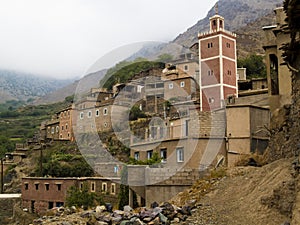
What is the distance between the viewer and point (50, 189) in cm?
3609

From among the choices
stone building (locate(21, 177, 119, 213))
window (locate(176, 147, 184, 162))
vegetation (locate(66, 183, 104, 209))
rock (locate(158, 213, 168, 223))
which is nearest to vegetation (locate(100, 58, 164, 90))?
stone building (locate(21, 177, 119, 213))

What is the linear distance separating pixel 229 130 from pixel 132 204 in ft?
19.9

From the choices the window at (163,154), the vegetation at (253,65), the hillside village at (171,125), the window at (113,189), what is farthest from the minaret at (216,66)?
the window at (163,154)

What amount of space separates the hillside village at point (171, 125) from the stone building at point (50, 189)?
8 cm

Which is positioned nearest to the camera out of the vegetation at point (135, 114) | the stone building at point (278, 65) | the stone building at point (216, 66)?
the stone building at point (278, 65)

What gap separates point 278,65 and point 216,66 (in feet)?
103

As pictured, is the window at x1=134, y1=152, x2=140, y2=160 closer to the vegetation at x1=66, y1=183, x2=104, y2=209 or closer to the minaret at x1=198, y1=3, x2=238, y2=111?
the vegetation at x1=66, y1=183, x2=104, y2=209

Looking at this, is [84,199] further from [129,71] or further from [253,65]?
[129,71]

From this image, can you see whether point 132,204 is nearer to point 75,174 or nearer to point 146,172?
point 146,172

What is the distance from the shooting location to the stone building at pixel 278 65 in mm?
18000

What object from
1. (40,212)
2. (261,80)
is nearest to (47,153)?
(40,212)

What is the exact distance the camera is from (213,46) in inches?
1991

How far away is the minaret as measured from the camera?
157 feet

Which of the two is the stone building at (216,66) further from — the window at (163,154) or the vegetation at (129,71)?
the window at (163,154)
